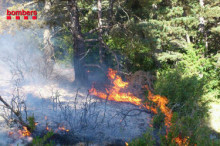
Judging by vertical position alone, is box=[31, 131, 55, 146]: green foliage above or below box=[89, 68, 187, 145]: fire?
above

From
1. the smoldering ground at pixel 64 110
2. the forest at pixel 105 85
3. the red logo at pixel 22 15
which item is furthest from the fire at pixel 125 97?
the red logo at pixel 22 15

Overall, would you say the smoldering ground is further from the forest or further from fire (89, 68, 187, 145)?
fire (89, 68, 187, 145)

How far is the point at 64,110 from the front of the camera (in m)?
6.84

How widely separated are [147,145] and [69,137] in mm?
2144

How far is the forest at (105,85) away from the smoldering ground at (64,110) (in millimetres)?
29

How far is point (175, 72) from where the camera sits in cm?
957

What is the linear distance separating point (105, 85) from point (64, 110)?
4838 millimetres

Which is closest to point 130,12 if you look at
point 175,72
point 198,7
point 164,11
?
point 164,11

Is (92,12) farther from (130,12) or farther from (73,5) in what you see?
(73,5)

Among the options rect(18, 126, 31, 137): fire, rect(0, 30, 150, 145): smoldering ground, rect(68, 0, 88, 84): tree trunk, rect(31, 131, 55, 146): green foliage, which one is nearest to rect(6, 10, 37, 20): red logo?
rect(68, 0, 88, 84): tree trunk

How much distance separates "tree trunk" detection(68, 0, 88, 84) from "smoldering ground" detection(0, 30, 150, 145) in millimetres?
744

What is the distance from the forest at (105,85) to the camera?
557 centimetres

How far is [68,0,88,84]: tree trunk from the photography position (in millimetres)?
10625

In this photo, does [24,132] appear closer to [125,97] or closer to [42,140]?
[42,140]
